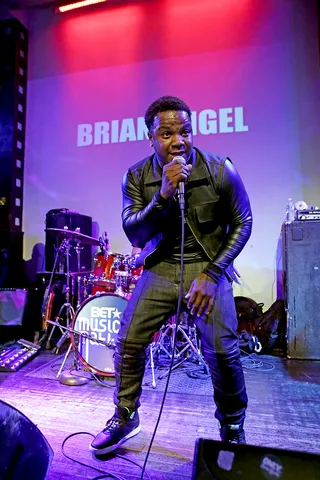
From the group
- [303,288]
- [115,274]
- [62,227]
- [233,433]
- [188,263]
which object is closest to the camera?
[233,433]

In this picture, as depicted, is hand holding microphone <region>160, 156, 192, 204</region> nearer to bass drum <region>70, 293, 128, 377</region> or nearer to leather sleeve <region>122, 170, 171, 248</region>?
leather sleeve <region>122, 170, 171, 248</region>

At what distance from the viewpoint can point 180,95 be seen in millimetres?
5184

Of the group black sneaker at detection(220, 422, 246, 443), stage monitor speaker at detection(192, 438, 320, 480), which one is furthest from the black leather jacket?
stage monitor speaker at detection(192, 438, 320, 480)

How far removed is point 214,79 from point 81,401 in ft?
15.4

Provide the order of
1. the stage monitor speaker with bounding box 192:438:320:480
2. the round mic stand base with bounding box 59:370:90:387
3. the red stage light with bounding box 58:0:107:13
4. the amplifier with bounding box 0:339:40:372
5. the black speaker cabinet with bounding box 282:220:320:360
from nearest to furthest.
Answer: the stage monitor speaker with bounding box 192:438:320:480 < the round mic stand base with bounding box 59:370:90:387 < the amplifier with bounding box 0:339:40:372 < the black speaker cabinet with bounding box 282:220:320:360 < the red stage light with bounding box 58:0:107:13

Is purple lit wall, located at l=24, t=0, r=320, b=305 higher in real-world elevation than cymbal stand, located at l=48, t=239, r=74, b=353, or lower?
higher

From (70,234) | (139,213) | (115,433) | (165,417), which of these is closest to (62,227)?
(70,234)

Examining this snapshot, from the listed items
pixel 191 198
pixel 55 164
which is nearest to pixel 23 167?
pixel 55 164

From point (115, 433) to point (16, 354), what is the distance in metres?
2.35

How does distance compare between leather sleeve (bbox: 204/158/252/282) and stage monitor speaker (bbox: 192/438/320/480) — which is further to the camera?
leather sleeve (bbox: 204/158/252/282)

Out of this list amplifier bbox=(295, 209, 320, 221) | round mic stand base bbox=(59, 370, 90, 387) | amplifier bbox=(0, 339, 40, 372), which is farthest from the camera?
amplifier bbox=(295, 209, 320, 221)

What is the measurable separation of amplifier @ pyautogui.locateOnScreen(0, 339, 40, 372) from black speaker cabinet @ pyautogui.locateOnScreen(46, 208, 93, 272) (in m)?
1.04

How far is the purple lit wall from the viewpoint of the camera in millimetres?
4785

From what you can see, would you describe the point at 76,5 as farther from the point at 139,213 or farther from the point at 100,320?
the point at 139,213
